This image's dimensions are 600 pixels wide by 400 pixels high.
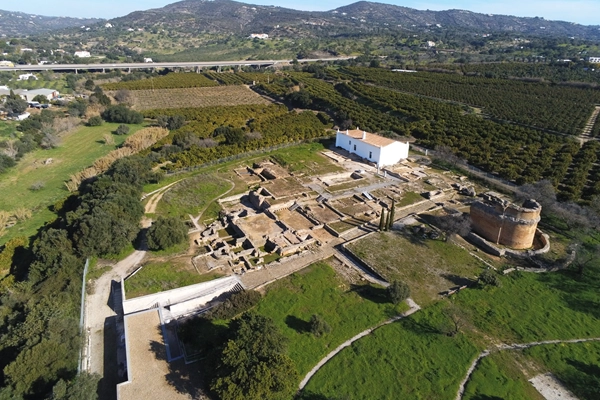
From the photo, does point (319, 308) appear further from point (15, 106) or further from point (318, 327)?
point (15, 106)

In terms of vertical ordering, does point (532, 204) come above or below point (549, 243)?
above

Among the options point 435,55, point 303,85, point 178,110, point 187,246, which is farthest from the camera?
point 435,55

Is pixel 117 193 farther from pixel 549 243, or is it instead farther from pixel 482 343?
pixel 549 243

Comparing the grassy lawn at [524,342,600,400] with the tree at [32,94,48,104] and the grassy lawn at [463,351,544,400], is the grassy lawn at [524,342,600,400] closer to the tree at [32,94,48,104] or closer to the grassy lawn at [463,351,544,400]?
the grassy lawn at [463,351,544,400]

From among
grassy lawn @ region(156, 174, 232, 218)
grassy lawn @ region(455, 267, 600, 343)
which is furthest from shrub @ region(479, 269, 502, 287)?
grassy lawn @ region(156, 174, 232, 218)

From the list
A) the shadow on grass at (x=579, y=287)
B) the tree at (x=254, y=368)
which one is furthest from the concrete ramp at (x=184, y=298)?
the shadow on grass at (x=579, y=287)

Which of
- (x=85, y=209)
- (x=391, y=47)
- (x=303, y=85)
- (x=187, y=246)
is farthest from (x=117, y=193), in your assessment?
(x=391, y=47)
